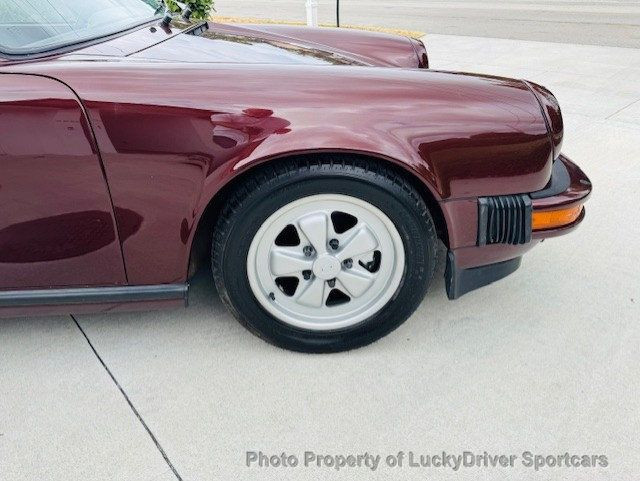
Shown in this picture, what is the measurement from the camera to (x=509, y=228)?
2.01 metres

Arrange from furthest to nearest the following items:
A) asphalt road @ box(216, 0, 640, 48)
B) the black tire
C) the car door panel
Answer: asphalt road @ box(216, 0, 640, 48), the black tire, the car door panel

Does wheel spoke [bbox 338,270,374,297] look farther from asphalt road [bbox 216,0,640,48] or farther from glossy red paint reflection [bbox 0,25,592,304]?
asphalt road [bbox 216,0,640,48]

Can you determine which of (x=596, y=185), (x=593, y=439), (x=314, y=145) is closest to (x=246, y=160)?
(x=314, y=145)

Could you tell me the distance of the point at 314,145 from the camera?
5.91 feet

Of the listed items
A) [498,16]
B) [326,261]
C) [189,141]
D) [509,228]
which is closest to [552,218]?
[509,228]

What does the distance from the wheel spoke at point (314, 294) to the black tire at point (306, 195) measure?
0.36 ft

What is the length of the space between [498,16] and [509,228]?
40.5ft

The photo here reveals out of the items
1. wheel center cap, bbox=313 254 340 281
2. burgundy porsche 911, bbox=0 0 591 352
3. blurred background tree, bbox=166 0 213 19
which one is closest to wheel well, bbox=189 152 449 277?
burgundy porsche 911, bbox=0 0 591 352

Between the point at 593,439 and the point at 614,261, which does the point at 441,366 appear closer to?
the point at 593,439

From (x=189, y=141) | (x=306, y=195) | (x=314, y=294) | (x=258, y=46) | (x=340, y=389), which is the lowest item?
(x=340, y=389)

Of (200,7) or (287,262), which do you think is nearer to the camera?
(287,262)

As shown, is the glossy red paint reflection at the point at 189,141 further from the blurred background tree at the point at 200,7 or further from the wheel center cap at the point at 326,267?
the blurred background tree at the point at 200,7

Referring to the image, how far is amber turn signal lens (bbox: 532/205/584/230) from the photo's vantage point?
203cm

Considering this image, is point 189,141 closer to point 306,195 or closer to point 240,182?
point 240,182
